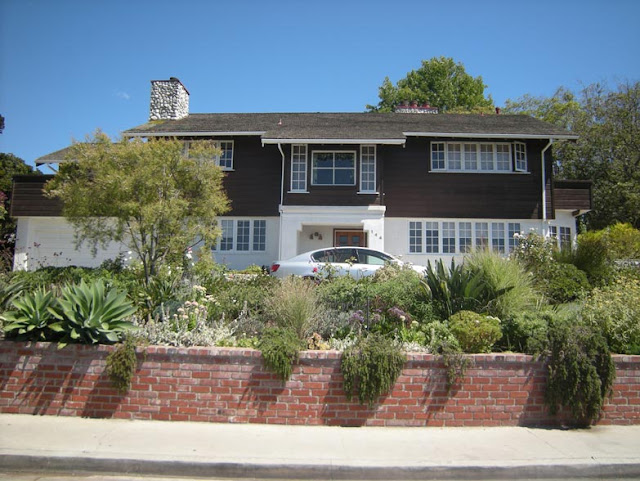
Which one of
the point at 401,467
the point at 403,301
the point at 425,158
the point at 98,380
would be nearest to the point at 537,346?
the point at 403,301

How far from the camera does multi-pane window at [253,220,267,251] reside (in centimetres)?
1864

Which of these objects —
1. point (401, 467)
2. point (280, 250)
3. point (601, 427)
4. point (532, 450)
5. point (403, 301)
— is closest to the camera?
point (401, 467)

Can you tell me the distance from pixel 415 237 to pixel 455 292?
1053 centimetres

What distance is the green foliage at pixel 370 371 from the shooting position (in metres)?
6.29

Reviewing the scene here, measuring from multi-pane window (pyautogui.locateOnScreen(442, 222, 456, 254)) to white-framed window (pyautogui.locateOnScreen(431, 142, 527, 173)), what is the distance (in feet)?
7.15

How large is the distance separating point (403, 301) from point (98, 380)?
485 centimetres

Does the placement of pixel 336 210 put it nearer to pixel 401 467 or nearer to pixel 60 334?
pixel 60 334

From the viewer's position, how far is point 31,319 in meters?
6.67

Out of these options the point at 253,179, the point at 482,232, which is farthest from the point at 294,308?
the point at 482,232

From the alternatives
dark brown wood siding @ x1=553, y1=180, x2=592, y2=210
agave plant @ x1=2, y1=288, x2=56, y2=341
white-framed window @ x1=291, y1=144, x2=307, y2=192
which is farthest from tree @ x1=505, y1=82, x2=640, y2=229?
agave plant @ x1=2, y1=288, x2=56, y2=341

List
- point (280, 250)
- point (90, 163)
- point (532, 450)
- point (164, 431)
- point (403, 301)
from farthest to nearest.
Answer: point (280, 250)
point (90, 163)
point (403, 301)
point (164, 431)
point (532, 450)

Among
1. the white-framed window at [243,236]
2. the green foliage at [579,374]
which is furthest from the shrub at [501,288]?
the white-framed window at [243,236]

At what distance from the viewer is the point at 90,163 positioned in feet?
30.2

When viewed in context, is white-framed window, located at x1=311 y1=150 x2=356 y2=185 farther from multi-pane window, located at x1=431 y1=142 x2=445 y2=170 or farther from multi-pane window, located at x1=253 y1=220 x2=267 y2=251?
multi-pane window, located at x1=431 y1=142 x2=445 y2=170
